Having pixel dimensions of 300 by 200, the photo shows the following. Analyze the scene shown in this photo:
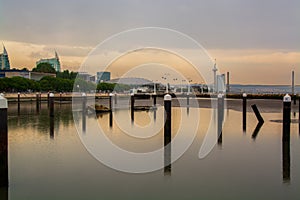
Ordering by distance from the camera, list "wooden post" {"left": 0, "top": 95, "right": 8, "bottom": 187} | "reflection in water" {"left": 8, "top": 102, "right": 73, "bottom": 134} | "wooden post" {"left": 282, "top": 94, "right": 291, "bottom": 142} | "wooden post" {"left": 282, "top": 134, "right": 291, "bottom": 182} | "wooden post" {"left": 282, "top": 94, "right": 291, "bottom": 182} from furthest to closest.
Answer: "reflection in water" {"left": 8, "top": 102, "right": 73, "bottom": 134}
"wooden post" {"left": 282, "top": 94, "right": 291, "bottom": 142}
"wooden post" {"left": 282, "top": 94, "right": 291, "bottom": 182}
"wooden post" {"left": 282, "top": 134, "right": 291, "bottom": 182}
"wooden post" {"left": 0, "top": 95, "right": 8, "bottom": 187}

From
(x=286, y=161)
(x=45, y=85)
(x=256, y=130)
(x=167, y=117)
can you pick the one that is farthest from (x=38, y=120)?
(x=45, y=85)

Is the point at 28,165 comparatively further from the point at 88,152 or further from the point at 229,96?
the point at 229,96

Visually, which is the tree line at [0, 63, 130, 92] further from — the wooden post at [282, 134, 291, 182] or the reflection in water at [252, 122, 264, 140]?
the wooden post at [282, 134, 291, 182]

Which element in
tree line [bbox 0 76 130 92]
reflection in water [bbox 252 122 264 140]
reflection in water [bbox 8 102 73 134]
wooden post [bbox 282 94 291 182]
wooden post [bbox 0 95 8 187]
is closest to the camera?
wooden post [bbox 0 95 8 187]

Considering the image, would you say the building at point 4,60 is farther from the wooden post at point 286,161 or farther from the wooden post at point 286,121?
the wooden post at point 286,161

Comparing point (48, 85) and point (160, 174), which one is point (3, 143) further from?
point (48, 85)

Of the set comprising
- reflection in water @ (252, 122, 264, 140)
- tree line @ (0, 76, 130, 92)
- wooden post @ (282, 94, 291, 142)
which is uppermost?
tree line @ (0, 76, 130, 92)

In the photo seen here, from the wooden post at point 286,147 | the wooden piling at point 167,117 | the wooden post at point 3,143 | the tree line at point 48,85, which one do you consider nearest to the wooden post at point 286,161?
the wooden post at point 286,147

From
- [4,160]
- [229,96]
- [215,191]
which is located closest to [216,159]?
[215,191]

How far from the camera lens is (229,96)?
47.5m

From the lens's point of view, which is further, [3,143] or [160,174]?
[160,174]

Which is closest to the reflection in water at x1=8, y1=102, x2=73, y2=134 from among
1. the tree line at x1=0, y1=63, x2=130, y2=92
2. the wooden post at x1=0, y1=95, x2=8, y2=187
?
the wooden post at x1=0, y1=95, x2=8, y2=187

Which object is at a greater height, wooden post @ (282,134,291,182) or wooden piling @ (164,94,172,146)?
wooden piling @ (164,94,172,146)

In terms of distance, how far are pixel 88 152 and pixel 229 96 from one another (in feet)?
128
